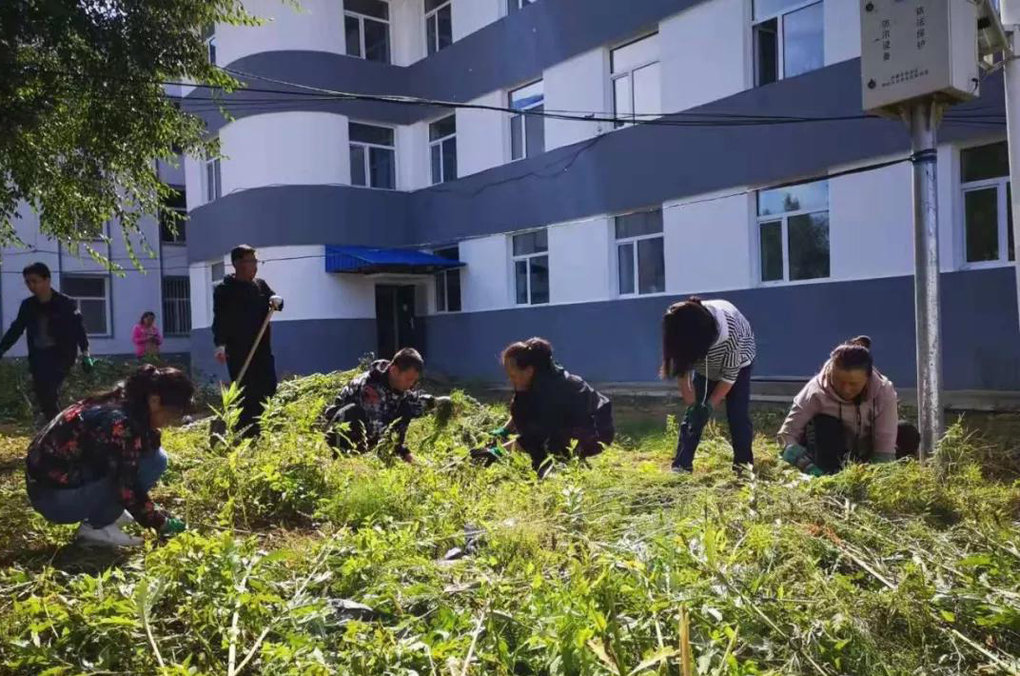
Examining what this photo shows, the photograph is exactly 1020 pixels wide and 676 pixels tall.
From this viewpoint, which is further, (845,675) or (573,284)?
(573,284)

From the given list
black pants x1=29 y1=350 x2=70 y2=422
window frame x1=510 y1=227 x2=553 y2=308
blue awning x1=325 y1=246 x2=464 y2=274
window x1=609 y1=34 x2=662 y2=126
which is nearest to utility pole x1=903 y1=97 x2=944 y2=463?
black pants x1=29 y1=350 x2=70 y2=422

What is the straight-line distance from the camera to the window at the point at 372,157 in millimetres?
15328

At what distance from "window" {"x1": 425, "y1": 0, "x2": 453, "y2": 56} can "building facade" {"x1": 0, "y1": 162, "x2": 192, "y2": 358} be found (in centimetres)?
724

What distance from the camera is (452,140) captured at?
49.6 ft

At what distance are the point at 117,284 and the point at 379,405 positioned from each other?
709 inches

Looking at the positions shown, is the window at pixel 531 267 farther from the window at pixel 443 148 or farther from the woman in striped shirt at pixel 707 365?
the woman in striped shirt at pixel 707 365

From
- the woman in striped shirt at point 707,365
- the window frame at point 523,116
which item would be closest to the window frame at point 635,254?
the window frame at point 523,116

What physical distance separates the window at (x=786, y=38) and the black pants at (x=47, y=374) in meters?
8.19

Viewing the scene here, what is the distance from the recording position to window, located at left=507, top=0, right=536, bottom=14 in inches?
526

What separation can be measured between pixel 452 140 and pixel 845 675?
13948 millimetres

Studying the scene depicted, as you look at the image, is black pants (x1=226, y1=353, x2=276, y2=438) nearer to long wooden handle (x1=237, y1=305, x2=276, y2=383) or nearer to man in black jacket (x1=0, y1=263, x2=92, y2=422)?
long wooden handle (x1=237, y1=305, x2=276, y2=383)

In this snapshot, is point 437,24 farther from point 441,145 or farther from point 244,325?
point 244,325

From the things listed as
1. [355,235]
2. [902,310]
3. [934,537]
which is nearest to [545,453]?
[934,537]

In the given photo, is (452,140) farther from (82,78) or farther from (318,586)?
(318,586)
